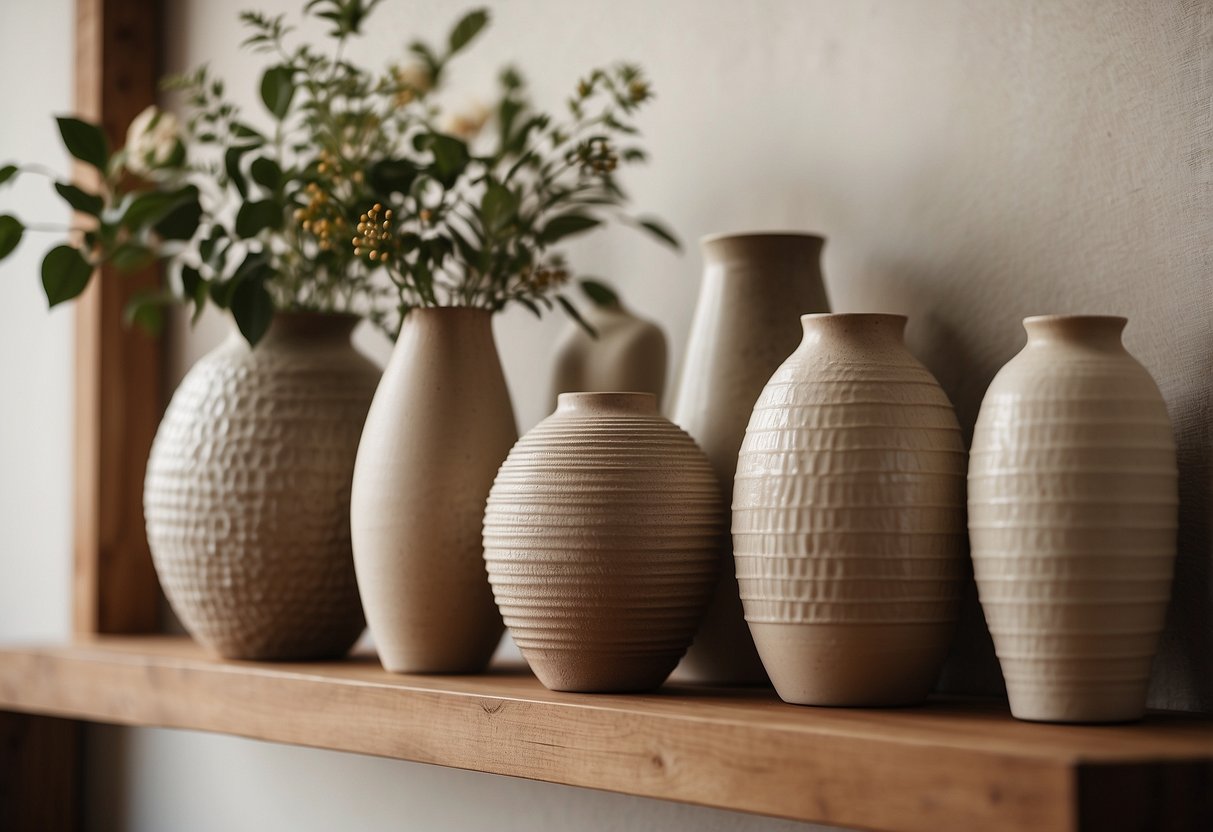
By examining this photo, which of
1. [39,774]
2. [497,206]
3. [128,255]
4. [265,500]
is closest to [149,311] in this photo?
[128,255]

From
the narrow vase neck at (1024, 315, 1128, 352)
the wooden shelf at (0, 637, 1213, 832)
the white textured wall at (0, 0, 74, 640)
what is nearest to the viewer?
the wooden shelf at (0, 637, 1213, 832)

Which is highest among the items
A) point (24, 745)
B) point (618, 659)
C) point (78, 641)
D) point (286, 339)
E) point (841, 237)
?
point (841, 237)

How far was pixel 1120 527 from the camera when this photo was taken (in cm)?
63

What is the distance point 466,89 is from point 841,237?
438 millimetres

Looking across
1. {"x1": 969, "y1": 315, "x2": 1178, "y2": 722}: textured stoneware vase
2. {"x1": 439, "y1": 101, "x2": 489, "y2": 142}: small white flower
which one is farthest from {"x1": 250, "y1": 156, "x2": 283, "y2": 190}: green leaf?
{"x1": 969, "y1": 315, "x2": 1178, "y2": 722}: textured stoneware vase

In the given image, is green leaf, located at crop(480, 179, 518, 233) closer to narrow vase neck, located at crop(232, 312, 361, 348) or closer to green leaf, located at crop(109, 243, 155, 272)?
narrow vase neck, located at crop(232, 312, 361, 348)

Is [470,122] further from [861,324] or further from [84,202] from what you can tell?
[861,324]

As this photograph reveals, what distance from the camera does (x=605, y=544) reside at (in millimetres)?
742

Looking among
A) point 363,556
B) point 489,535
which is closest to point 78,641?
point 363,556

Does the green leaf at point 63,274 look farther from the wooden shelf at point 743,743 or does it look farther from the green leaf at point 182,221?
the wooden shelf at point 743,743

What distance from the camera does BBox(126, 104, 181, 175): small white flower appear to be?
112cm

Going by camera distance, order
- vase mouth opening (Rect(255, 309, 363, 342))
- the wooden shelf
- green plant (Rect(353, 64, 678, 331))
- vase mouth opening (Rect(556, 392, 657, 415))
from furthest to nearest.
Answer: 1. vase mouth opening (Rect(255, 309, 363, 342))
2. green plant (Rect(353, 64, 678, 331))
3. vase mouth opening (Rect(556, 392, 657, 415))
4. the wooden shelf

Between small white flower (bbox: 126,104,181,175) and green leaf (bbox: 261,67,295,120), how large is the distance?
145 millimetres

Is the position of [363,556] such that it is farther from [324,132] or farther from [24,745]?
[24,745]
